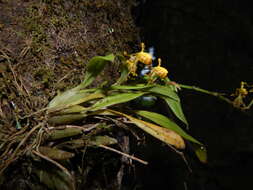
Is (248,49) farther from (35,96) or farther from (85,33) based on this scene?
(35,96)

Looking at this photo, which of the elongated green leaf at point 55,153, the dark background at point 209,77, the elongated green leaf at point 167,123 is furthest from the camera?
the dark background at point 209,77

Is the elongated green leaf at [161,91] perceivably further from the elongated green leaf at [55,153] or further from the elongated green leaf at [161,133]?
the elongated green leaf at [55,153]

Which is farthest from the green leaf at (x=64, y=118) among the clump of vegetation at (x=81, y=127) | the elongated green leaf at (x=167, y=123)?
the elongated green leaf at (x=167, y=123)

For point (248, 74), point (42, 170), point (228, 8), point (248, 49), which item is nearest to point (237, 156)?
point (248, 74)

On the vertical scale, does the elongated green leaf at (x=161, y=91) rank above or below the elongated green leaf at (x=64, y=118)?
above

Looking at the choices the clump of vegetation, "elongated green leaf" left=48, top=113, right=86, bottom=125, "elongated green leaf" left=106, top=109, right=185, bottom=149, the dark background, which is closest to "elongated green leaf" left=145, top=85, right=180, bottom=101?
the clump of vegetation

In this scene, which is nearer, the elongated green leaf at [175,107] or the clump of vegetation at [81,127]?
the clump of vegetation at [81,127]

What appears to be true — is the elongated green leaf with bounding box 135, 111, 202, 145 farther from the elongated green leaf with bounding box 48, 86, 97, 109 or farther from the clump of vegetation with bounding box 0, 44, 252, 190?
the elongated green leaf with bounding box 48, 86, 97, 109
